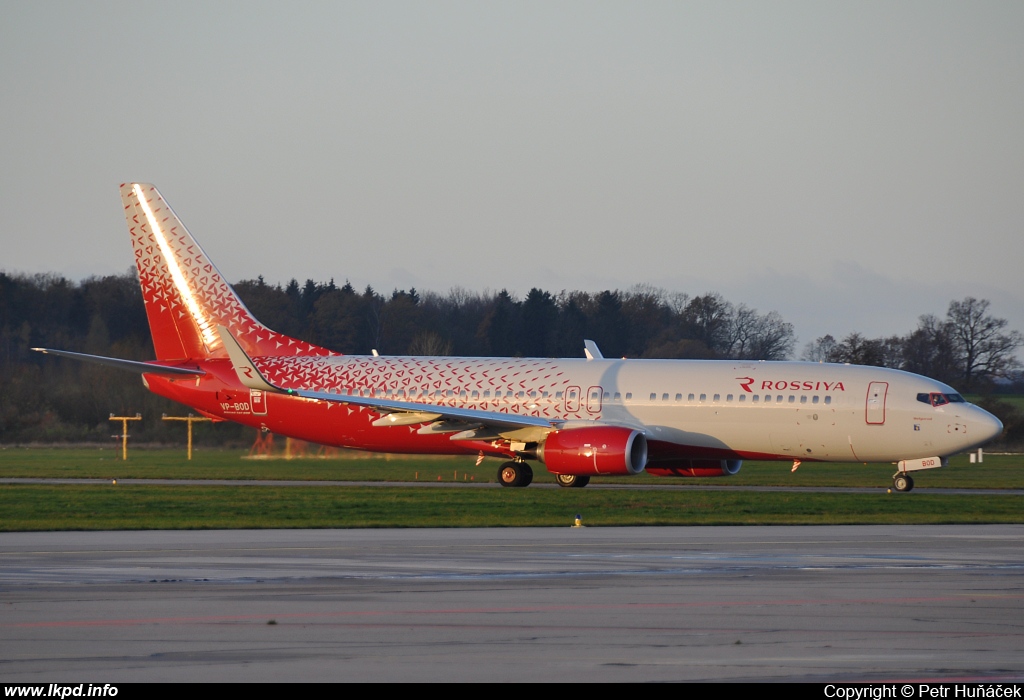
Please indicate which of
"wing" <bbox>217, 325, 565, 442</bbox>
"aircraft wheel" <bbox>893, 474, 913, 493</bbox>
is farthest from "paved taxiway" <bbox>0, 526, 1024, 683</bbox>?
"wing" <bbox>217, 325, 565, 442</bbox>

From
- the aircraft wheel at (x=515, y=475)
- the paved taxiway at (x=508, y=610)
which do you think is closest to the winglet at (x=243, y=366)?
the aircraft wheel at (x=515, y=475)

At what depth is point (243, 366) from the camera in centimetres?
3666

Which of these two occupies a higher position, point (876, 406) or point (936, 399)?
point (936, 399)

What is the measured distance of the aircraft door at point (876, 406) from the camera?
33.9 m

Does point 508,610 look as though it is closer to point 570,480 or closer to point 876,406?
point 570,480

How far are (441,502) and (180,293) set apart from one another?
697 inches

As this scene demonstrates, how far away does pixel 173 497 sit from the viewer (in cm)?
2900

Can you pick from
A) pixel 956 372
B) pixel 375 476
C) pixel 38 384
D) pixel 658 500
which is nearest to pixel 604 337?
pixel 956 372

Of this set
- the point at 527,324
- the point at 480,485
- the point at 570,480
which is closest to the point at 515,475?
the point at 480,485

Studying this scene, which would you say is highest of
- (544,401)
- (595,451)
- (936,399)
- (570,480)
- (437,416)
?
(936,399)

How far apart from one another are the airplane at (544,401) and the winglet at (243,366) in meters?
0.06

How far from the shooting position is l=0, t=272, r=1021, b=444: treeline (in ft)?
250

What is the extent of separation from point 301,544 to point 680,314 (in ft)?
249

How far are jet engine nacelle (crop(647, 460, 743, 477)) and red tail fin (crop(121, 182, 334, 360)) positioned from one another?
37.7 feet
